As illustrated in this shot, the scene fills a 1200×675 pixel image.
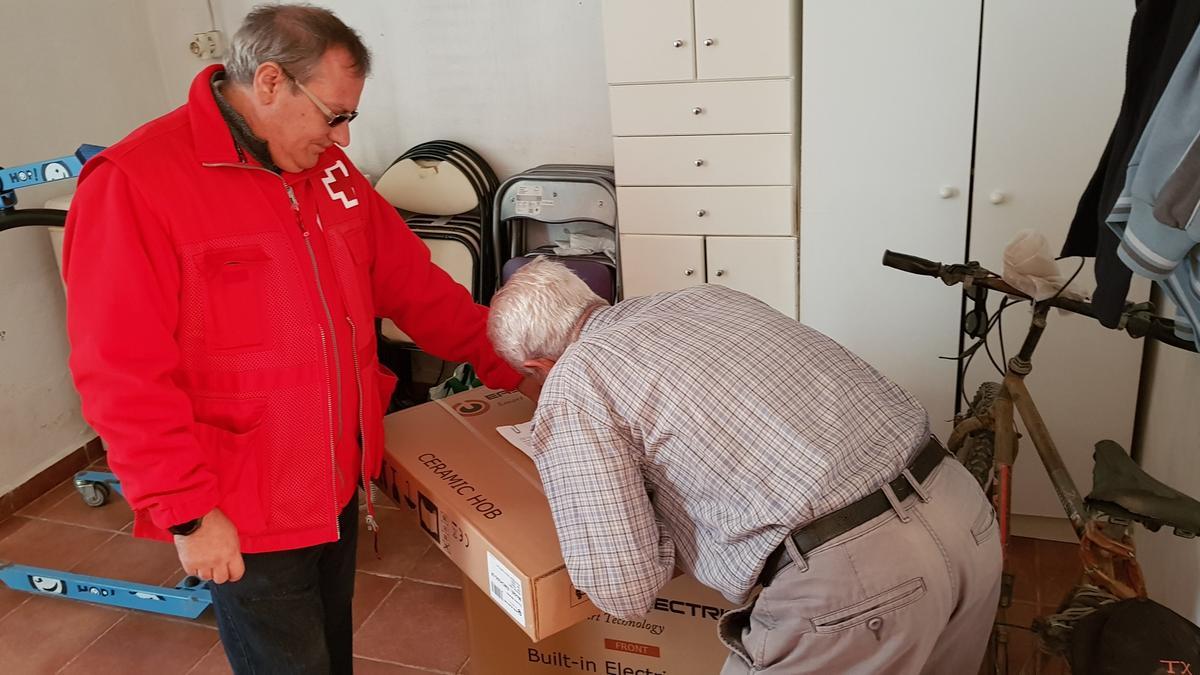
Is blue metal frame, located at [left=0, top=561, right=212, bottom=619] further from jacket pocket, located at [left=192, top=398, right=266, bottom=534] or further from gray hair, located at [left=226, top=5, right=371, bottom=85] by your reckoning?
gray hair, located at [left=226, top=5, right=371, bottom=85]

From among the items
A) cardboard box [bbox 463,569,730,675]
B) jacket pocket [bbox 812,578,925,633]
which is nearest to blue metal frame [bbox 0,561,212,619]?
cardboard box [bbox 463,569,730,675]

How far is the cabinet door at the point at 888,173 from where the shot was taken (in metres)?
2.38

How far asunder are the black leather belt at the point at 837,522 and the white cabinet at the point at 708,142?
1.34 meters

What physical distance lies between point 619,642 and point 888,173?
1376 millimetres

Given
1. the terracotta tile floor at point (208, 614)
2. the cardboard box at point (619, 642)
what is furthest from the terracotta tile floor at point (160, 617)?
the cardboard box at point (619, 642)

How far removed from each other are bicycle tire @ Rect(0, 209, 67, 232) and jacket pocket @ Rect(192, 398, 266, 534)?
1271 millimetres

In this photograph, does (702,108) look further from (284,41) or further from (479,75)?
(284,41)

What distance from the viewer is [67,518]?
3.15 m

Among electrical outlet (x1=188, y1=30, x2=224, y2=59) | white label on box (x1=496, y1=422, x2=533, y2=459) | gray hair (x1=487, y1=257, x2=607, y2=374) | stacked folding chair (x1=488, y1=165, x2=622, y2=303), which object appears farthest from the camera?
electrical outlet (x1=188, y1=30, x2=224, y2=59)

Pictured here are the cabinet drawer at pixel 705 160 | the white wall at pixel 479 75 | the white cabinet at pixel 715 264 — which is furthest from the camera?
the white wall at pixel 479 75

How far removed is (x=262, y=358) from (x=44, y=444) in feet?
7.54

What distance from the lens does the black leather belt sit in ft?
4.61

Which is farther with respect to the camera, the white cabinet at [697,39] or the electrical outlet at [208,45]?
the electrical outlet at [208,45]

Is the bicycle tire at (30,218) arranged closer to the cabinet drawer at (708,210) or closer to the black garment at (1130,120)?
the cabinet drawer at (708,210)
